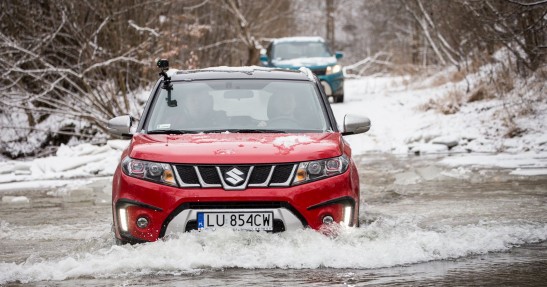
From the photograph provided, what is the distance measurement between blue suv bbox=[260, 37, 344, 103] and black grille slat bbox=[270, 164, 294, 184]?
1732 cm

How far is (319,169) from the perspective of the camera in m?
6.33

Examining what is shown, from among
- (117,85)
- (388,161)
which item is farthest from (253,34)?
(388,161)

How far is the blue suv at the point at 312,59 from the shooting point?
2402 cm

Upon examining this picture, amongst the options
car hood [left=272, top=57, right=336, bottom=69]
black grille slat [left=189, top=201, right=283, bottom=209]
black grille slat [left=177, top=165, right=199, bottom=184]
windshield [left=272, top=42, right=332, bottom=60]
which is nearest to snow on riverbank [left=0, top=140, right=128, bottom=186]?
black grille slat [left=177, top=165, right=199, bottom=184]

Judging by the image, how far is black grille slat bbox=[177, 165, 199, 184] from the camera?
6.13 metres

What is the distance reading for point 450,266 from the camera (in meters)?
6.15

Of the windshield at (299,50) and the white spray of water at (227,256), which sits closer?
the white spray of water at (227,256)

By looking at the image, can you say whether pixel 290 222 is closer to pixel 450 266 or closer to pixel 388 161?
pixel 450 266

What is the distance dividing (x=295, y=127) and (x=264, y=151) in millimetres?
1035

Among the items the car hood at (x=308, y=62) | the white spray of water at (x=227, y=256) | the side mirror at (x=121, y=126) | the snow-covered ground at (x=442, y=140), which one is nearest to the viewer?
the white spray of water at (x=227, y=256)

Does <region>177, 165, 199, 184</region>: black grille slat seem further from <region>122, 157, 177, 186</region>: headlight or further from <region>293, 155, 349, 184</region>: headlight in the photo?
<region>293, 155, 349, 184</region>: headlight

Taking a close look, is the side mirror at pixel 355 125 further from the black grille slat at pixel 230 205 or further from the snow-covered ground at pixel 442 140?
the snow-covered ground at pixel 442 140

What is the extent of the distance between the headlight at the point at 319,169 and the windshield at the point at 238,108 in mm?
745

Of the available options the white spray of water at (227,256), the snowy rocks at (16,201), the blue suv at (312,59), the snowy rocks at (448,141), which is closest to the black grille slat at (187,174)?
the white spray of water at (227,256)
